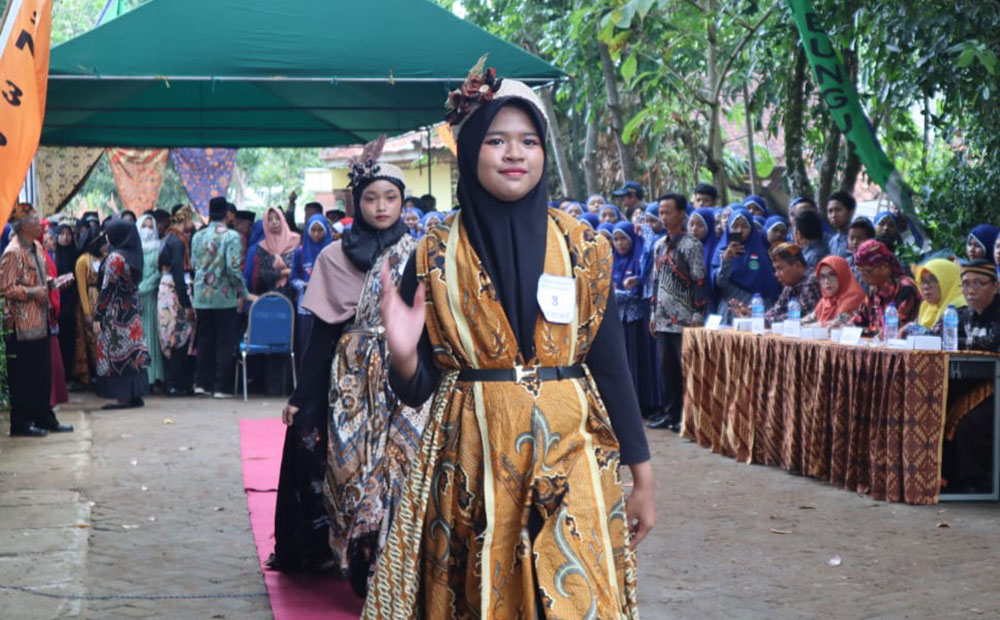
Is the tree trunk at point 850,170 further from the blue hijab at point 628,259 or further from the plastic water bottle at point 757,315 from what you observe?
the plastic water bottle at point 757,315

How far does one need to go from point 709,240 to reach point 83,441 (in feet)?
17.6

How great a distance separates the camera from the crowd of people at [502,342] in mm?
2881

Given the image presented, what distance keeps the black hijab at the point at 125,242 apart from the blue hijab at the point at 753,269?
5.49 metres

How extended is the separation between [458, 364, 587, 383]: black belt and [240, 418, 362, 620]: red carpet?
8.39ft

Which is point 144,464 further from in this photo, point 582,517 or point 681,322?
point 582,517

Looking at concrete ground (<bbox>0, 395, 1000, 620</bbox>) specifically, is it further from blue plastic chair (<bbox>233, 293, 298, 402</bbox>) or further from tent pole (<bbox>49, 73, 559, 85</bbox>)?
blue plastic chair (<bbox>233, 293, 298, 402</bbox>)

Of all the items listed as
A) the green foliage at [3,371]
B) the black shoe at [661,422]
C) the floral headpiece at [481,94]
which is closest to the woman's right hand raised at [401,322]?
the floral headpiece at [481,94]

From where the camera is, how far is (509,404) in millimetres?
2902

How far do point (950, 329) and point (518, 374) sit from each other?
4934 millimetres

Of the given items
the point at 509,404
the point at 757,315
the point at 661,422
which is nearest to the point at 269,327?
the point at 661,422

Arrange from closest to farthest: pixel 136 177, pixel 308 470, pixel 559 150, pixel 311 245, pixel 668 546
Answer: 1. pixel 308 470
2. pixel 668 546
3. pixel 311 245
4. pixel 559 150
5. pixel 136 177

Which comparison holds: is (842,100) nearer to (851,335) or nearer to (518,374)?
(851,335)

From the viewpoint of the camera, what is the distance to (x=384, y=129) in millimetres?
13461

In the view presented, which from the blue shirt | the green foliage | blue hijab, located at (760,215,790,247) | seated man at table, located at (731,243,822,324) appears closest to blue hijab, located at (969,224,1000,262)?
seated man at table, located at (731,243,822,324)
